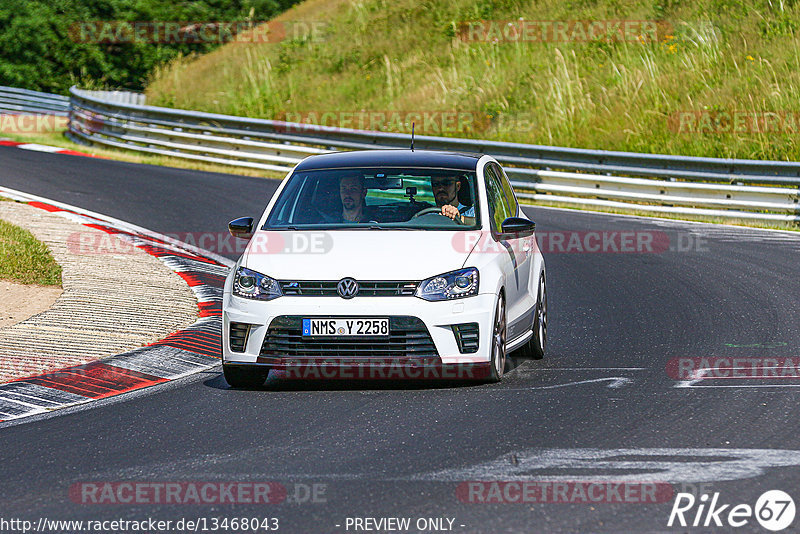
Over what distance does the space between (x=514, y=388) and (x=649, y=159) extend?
13.8 m

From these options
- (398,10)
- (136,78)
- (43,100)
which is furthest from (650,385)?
(136,78)

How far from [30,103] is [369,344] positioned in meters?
33.9

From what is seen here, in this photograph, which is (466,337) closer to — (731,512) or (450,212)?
(450,212)

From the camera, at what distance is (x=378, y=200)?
9.45 m

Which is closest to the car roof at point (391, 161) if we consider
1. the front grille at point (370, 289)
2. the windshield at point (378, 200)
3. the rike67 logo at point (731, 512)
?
the windshield at point (378, 200)

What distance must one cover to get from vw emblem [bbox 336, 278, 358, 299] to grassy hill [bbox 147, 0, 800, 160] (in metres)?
16.8

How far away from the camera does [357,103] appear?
33.8 meters

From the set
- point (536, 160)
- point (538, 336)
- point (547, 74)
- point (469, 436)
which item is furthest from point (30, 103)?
point (469, 436)

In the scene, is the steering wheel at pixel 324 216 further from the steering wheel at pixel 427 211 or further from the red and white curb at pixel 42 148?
the red and white curb at pixel 42 148

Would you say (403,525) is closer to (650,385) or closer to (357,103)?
(650,385)

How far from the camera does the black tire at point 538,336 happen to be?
32.5 feet

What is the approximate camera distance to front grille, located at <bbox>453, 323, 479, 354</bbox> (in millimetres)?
8305

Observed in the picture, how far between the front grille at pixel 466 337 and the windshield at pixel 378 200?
40.4 inches

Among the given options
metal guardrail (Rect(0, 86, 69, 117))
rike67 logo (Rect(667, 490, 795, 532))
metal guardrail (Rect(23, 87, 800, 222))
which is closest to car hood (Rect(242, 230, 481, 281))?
rike67 logo (Rect(667, 490, 795, 532))
